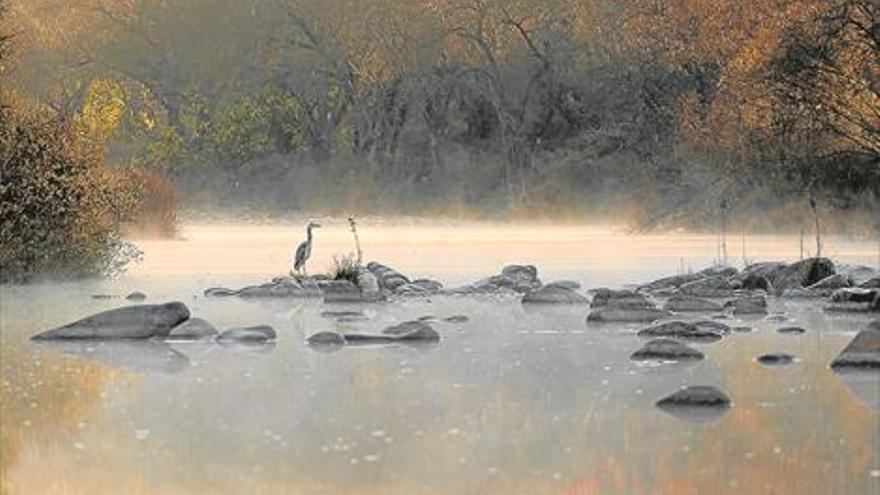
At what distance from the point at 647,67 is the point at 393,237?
10.6 meters

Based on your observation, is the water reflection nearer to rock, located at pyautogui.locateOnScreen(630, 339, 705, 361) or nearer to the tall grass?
rock, located at pyautogui.locateOnScreen(630, 339, 705, 361)

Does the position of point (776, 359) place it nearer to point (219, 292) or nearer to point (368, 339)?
point (368, 339)

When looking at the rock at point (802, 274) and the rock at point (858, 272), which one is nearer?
the rock at point (802, 274)

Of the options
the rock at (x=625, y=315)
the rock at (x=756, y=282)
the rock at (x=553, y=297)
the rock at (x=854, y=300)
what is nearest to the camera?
the rock at (x=625, y=315)

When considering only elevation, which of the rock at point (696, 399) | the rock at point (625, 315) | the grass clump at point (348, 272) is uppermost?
the grass clump at point (348, 272)

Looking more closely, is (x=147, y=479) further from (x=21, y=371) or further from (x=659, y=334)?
(x=659, y=334)

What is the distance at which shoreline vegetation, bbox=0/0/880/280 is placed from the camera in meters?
46.6

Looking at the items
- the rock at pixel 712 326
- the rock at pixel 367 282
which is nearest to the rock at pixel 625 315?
the rock at pixel 712 326

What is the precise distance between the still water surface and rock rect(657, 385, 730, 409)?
26cm

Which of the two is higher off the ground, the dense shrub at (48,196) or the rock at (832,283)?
the dense shrub at (48,196)

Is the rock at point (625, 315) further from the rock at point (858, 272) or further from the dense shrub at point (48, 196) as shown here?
the dense shrub at point (48, 196)

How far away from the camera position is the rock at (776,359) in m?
17.6

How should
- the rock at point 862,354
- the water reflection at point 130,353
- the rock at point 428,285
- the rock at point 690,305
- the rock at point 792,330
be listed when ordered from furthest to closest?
1. the rock at point 428,285
2. the rock at point 690,305
3. the rock at point 792,330
4. the water reflection at point 130,353
5. the rock at point 862,354

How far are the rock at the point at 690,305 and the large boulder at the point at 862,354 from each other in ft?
22.3
